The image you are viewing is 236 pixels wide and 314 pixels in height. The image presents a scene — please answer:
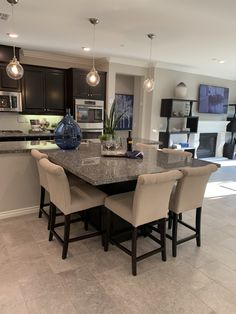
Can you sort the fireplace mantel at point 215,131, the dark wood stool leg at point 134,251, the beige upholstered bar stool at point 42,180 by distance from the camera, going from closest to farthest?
the dark wood stool leg at point 134,251 → the beige upholstered bar stool at point 42,180 → the fireplace mantel at point 215,131

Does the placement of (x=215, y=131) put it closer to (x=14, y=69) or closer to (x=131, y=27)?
(x=131, y=27)

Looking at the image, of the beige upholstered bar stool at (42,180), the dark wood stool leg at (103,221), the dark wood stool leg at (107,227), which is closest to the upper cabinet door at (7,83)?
the beige upholstered bar stool at (42,180)

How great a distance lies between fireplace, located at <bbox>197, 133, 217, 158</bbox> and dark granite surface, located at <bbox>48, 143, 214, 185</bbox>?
5617 millimetres

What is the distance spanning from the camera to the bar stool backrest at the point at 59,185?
215cm

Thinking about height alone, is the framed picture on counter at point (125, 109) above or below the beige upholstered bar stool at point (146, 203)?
above

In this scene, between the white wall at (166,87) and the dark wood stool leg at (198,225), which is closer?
the dark wood stool leg at (198,225)

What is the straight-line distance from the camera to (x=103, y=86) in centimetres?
609

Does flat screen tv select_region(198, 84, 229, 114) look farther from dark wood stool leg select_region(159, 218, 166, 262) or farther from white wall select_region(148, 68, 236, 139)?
dark wood stool leg select_region(159, 218, 166, 262)

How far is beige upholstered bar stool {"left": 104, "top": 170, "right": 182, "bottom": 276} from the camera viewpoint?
79.7 inches

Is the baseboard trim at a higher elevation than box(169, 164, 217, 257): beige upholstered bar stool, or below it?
below

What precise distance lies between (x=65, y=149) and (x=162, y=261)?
1769 millimetres

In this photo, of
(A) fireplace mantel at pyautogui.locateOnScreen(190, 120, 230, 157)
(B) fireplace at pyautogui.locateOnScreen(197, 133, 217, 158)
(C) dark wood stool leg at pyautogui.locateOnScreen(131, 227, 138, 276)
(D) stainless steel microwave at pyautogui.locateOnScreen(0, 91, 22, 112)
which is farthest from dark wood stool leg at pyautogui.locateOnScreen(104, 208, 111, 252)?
(B) fireplace at pyautogui.locateOnScreen(197, 133, 217, 158)

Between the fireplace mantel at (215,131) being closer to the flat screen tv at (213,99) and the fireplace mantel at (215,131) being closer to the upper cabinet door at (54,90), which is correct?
the flat screen tv at (213,99)

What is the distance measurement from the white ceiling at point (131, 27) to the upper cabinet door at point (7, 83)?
0.66 m
